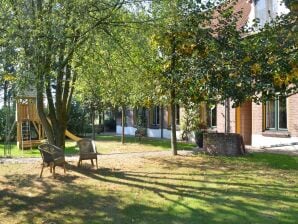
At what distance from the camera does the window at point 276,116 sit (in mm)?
19781

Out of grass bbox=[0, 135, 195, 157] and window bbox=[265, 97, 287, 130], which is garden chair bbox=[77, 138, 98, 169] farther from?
window bbox=[265, 97, 287, 130]

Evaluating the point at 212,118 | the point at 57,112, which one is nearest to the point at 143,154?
the point at 57,112

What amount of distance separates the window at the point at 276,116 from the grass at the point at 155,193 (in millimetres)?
4868

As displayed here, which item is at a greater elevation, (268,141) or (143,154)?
(268,141)

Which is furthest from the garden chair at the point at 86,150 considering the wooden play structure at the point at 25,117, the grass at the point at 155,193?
the wooden play structure at the point at 25,117

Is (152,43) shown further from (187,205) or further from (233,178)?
(187,205)

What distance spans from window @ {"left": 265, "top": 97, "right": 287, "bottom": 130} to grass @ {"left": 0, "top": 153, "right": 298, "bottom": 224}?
4.87 metres

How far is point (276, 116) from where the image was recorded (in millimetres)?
20219

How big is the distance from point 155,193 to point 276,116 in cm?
1173

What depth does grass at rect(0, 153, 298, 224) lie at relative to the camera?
8109 millimetres

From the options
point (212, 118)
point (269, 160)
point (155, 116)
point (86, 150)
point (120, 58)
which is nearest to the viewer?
point (120, 58)

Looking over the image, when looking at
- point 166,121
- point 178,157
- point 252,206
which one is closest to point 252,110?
point 178,157

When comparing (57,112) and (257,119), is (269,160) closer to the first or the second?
(257,119)

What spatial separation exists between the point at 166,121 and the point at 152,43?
1832 centimetres
